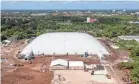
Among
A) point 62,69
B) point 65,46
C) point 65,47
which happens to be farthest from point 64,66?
point 65,46

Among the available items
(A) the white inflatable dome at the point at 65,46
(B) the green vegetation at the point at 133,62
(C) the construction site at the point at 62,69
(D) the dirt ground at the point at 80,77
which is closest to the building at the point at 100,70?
(C) the construction site at the point at 62,69

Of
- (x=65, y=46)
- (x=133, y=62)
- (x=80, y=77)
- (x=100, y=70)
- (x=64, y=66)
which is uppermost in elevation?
(x=65, y=46)

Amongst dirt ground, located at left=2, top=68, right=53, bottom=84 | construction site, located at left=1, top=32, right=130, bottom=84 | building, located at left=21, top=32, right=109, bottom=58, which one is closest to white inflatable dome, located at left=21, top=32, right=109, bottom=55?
building, located at left=21, top=32, right=109, bottom=58

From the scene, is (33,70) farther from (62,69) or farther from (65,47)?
(65,47)

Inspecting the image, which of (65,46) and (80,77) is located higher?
(65,46)

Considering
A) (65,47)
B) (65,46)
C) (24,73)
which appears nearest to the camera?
(24,73)

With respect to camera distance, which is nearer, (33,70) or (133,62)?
(33,70)

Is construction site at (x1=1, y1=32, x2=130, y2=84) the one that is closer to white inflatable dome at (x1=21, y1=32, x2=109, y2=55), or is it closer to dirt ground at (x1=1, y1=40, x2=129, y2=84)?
dirt ground at (x1=1, y1=40, x2=129, y2=84)

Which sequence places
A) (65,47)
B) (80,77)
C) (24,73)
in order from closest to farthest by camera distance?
(80,77)
(24,73)
(65,47)
